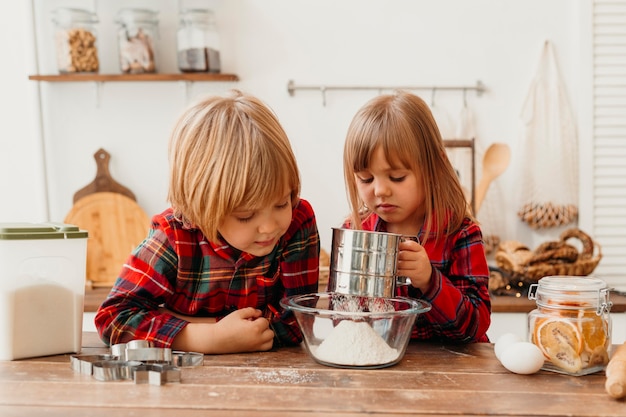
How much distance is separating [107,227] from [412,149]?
1423mm

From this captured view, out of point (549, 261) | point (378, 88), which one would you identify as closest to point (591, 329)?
point (549, 261)

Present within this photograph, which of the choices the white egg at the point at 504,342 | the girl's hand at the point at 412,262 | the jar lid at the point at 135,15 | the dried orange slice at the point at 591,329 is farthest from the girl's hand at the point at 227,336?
the jar lid at the point at 135,15

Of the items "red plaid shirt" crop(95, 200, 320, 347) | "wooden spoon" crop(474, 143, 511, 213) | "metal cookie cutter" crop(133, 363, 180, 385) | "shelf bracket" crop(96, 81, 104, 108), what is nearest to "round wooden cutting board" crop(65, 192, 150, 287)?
"shelf bracket" crop(96, 81, 104, 108)

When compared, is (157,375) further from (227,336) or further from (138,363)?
(227,336)

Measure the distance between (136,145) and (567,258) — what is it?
1417mm

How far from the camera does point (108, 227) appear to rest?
2.35 meters

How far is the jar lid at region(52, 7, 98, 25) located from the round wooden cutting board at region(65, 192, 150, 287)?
550 mm

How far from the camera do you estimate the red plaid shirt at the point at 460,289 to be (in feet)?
3.83

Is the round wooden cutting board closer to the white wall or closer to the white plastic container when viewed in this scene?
the white wall

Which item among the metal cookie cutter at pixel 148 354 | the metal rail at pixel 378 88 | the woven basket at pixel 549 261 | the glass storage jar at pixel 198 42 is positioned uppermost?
the glass storage jar at pixel 198 42

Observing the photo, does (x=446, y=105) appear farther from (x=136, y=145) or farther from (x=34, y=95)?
(x=34, y=95)

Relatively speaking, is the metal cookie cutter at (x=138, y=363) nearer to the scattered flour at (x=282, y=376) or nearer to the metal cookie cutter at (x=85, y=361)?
the metal cookie cutter at (x=85, y=361)

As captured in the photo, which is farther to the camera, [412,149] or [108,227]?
[108,227]

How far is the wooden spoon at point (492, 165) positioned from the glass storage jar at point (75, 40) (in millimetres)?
1284
